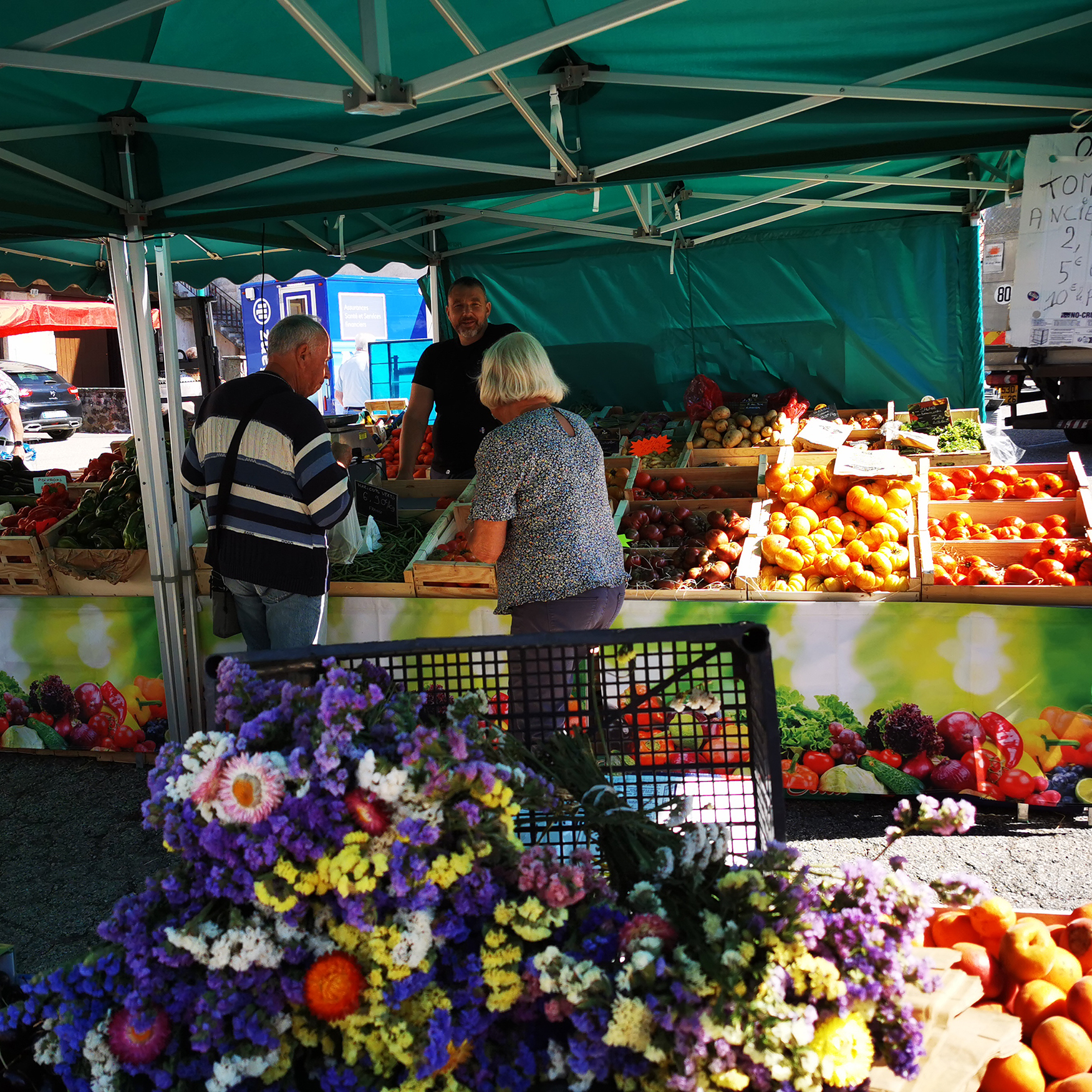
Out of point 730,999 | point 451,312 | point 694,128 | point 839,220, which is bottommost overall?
point 730,999

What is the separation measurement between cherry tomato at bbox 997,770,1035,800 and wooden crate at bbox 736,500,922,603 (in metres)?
0.74

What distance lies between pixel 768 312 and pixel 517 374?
4.91 m

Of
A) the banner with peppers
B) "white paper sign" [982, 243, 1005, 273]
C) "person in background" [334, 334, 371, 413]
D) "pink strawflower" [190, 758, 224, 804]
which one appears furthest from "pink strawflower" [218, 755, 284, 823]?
"person in background" [334, 334, 371, 413]

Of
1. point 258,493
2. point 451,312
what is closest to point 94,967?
point 258,493

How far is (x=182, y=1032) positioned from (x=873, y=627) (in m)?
2.98

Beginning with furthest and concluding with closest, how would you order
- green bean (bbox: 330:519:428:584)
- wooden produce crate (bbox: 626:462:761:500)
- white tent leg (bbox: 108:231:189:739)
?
wooden produce crate (bbox: 626:462:761:500), green bean (bbox: 330:519:428:584), white tent leg (bbox: 108:231:189:739)

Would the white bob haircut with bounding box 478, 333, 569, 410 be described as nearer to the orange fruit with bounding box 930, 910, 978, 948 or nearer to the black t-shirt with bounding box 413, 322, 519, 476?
the orange fruit with bounding box 930, 910, 978, 948

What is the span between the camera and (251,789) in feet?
3.61

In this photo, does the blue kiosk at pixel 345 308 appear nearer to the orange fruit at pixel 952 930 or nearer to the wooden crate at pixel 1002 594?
the wooden crate at pixel 1002 594

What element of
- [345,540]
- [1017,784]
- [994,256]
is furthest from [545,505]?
[994,256]

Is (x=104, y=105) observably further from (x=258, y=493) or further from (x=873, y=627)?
(x=873, y=627)

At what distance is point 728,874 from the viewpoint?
44.2 inches

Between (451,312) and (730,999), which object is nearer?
(730,999)

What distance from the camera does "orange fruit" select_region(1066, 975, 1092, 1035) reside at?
147 cm
